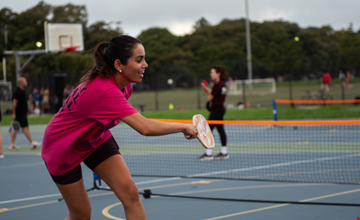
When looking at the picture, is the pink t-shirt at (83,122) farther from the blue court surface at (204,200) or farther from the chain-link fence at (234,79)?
the chain-link fence at (234,79)

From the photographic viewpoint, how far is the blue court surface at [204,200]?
4938 millimetres

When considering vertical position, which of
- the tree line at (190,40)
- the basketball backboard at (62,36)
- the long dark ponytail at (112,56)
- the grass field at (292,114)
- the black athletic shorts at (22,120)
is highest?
the tree line at (190,40)

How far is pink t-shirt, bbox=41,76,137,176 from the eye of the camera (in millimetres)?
2734

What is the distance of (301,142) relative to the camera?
36.7 ft

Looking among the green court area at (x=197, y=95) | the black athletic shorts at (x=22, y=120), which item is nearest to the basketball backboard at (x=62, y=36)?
the green court area at (x=197, y=95)

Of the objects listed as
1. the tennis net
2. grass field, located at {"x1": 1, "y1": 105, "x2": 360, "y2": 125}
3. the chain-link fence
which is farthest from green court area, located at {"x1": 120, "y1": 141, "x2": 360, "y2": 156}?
the chain-link fence

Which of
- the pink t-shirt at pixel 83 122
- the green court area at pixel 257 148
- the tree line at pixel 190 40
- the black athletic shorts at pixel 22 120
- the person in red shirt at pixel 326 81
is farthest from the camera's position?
the tree line at pixel 190 40

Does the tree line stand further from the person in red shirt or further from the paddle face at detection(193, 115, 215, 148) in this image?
the paddle face at detection(193, 115, 215, 148)

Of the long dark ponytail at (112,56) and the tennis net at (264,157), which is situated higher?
the long dark ponytail at (112,56)

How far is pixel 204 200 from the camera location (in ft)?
18.7

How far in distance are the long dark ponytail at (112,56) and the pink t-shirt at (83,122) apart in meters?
0.05

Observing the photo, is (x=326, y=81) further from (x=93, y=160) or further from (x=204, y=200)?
(x=93, y=160)

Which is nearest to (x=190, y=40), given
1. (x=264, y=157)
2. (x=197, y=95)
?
(x=197, y=95)

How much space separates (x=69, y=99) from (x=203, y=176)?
463 centimetres
